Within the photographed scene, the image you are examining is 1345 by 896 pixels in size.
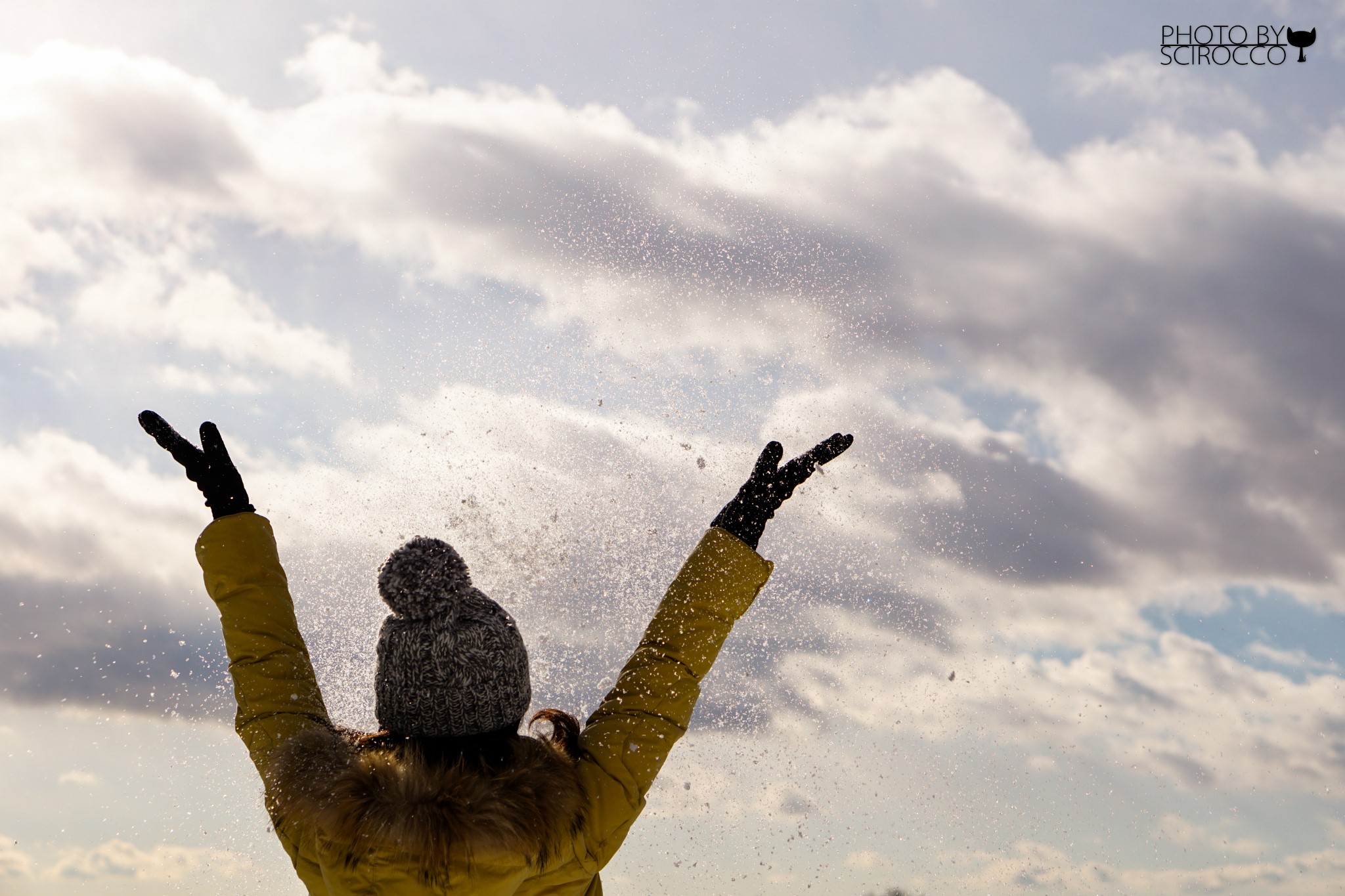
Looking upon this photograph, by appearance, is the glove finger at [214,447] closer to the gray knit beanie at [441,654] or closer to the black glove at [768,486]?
the gray knit beanie at [441,654]

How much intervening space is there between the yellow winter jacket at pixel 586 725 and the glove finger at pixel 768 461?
1.46 ft

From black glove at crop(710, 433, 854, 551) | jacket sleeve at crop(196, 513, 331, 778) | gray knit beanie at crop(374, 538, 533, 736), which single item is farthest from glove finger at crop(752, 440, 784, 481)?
jacket sleeve at crop(196, 513, 331, 778)

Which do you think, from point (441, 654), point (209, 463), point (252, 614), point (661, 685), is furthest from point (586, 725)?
point (209, 463)

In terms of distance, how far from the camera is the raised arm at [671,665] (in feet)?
13.7

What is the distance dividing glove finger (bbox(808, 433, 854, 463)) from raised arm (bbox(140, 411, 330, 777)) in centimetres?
271

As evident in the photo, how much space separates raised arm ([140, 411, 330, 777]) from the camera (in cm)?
459

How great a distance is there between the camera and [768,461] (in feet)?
17.0

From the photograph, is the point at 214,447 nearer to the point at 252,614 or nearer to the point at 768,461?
the point at 252,614

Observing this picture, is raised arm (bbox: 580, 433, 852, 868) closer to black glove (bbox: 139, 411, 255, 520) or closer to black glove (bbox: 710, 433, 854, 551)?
black glove (bbox: 710, 433, 854, 551)

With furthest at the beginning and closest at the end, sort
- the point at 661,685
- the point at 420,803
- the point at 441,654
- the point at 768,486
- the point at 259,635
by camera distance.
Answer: the point at 768,486, the point at 259,635, the point at 661,685, the point at 441,654, the point at 420,803

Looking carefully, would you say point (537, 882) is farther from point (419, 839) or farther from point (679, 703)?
point (679, 703)

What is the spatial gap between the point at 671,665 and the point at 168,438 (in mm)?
2912

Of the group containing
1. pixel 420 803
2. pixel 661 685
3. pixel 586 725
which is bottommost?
pixel 420 803

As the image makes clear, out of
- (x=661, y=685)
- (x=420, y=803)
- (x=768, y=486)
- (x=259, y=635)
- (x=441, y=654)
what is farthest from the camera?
(x=768, y=486)
